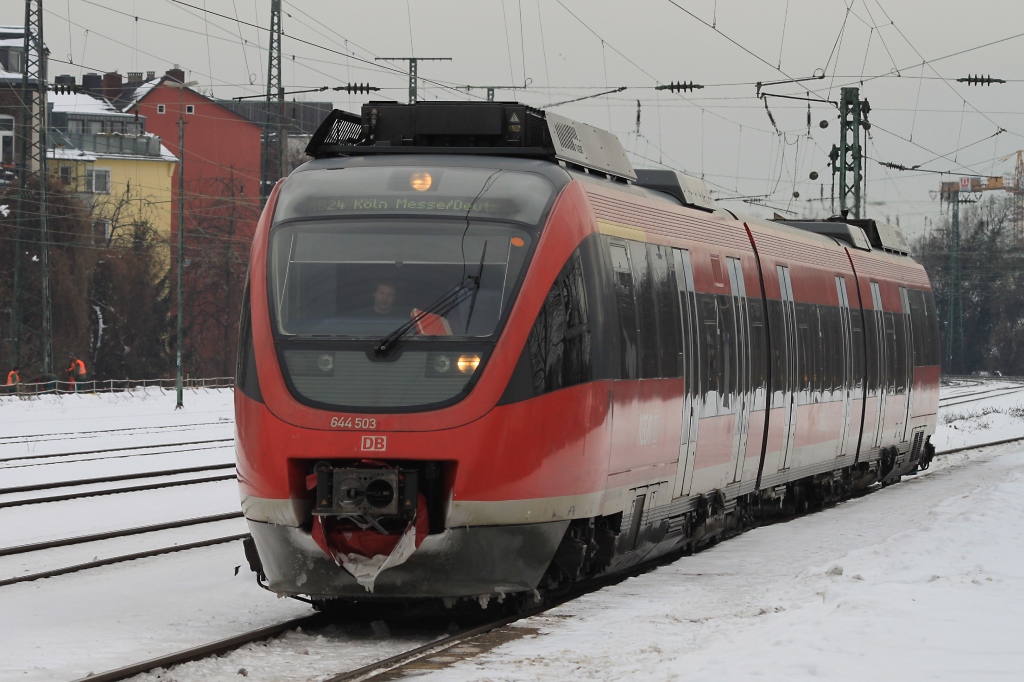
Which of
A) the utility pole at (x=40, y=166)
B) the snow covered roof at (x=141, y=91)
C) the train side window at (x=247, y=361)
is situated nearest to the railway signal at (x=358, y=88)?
the utility pole at (x=40, y=166)

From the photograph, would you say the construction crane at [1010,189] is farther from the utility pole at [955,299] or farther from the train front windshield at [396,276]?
the train front windshield at [396,276]

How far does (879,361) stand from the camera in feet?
72.6

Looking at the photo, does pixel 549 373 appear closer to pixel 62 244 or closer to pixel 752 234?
pixel 752 234

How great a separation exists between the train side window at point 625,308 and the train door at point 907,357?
493 inches

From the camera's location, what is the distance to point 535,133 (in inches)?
480

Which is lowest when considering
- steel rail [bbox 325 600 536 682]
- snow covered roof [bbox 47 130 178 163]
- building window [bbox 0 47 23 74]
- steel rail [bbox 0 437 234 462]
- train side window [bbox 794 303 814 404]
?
steel rail [bbox 0 437 234 462]

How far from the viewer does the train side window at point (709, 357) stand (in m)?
14.2

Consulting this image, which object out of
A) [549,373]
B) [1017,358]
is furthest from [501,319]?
[1017,358]

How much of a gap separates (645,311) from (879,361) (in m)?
10.5

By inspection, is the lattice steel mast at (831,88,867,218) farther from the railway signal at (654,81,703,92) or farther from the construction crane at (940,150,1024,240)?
the construction crane at (940,150,1024,240)

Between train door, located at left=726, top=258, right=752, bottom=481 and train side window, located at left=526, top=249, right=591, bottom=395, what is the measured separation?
14.7ft

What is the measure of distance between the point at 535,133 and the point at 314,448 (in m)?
3.35

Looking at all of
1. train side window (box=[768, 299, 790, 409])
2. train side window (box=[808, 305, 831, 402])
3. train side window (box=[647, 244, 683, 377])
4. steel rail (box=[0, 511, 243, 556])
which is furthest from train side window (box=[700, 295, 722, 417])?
steel rail (box=[0, 511, 243, 556])

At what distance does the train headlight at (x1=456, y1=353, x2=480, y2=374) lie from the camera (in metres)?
10.2
